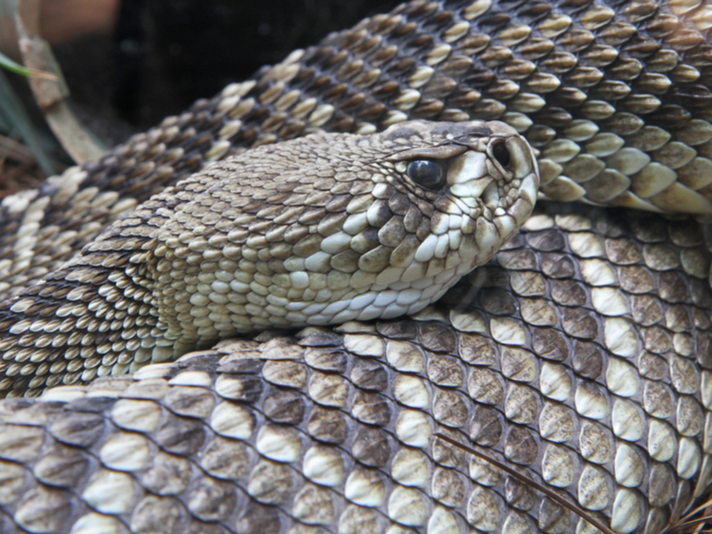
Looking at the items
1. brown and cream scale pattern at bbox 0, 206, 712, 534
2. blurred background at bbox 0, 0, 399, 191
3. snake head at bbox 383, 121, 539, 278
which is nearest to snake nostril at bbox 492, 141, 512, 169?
snake head at bbox 383, 121, 539, 278

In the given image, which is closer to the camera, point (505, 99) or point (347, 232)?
point (347, 232)

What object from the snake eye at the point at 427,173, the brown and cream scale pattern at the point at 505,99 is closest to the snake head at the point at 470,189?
the snake eye at the point at 427,173

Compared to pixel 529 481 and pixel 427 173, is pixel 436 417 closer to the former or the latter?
pixel 529 481

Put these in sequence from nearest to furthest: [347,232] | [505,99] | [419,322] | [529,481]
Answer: [529,481]
[347,232]
[419,322]
[505,99]

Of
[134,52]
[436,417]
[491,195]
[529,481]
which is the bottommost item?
[529,481]

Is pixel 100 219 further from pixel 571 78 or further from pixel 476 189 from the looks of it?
pixel 571 78

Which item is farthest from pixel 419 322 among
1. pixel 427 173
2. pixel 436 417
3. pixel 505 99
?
pixel 505 99

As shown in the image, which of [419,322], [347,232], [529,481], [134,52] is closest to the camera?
[529,481]

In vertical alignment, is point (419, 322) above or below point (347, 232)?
below
